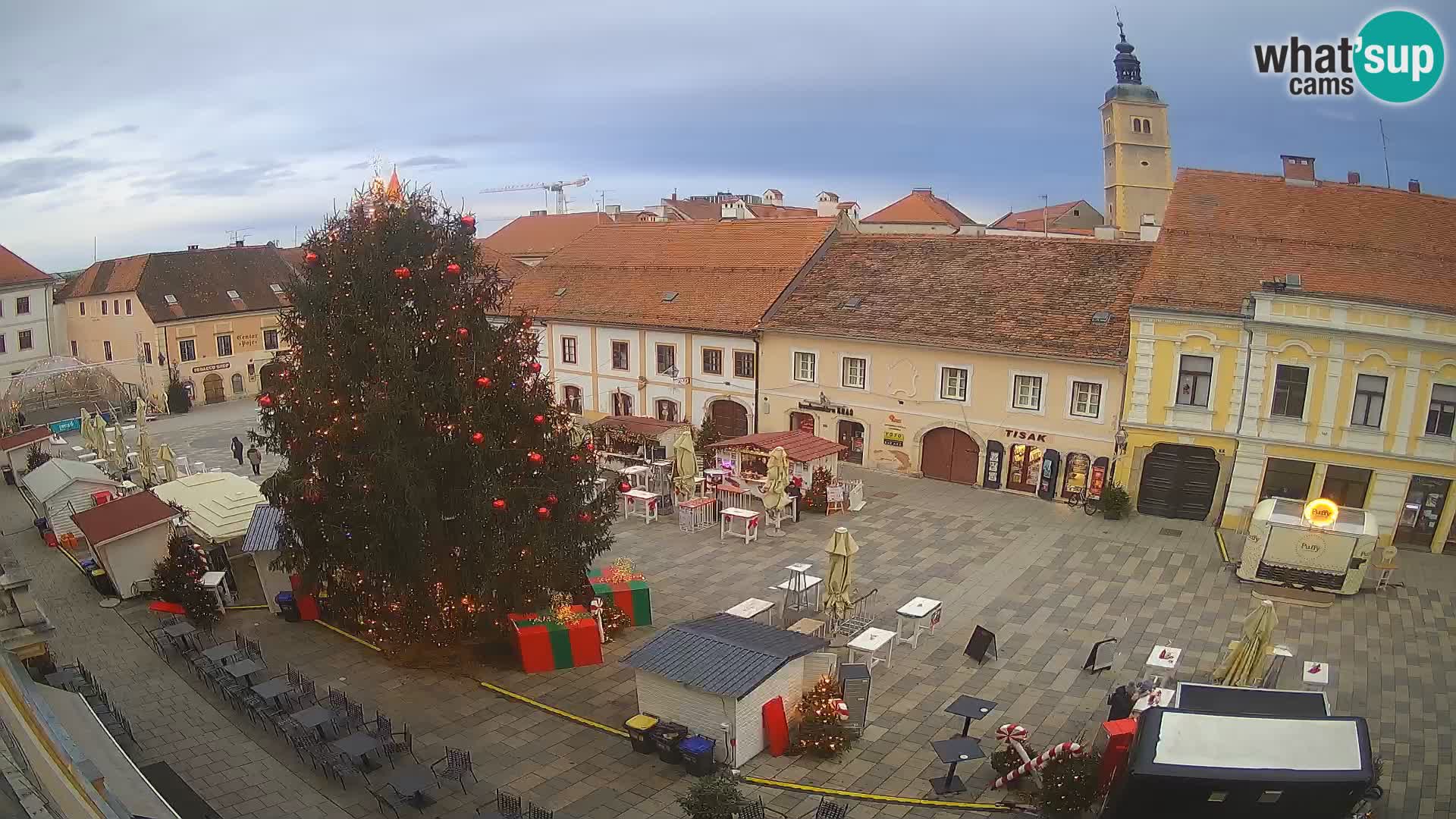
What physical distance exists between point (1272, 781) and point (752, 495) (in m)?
18.0

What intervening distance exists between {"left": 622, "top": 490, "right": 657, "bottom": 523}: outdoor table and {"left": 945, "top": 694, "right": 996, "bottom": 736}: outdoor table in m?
13.1

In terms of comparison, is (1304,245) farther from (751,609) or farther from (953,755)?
(953,755)

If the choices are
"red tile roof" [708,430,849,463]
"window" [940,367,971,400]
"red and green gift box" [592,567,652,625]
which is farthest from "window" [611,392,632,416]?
"red and green gift box" [592,567,652,625]

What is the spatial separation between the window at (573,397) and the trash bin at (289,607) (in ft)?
63.5

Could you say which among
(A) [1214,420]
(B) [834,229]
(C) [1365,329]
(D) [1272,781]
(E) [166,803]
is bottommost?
(E) [166,803]

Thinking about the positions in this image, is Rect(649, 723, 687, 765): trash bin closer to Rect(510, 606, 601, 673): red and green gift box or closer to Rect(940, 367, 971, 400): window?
Rect(510, 606, 601, 673): red and green gift box

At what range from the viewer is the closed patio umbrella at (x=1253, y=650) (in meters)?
15.2

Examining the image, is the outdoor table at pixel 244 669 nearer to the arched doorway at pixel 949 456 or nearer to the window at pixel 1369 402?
the arched doorway at pixel 949 456

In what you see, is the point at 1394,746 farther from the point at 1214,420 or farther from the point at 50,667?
the point at 50,667

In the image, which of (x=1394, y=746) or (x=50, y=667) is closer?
(x=1394, y=746)

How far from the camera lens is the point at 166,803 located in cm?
1111

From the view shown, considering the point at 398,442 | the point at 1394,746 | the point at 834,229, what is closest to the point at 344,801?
the point at 398,442

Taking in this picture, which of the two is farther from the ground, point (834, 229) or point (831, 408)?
point (834, 229)

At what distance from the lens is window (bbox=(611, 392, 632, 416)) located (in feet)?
122
